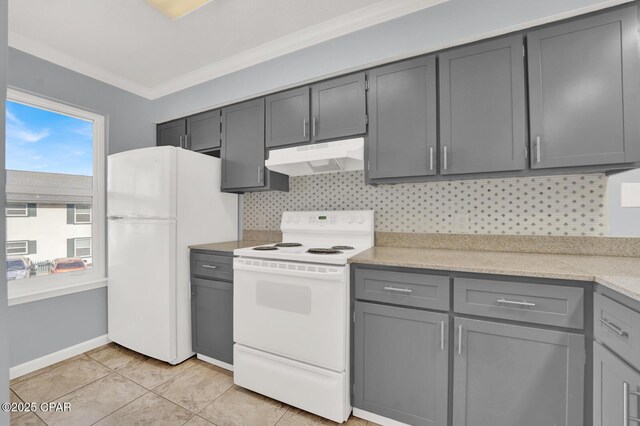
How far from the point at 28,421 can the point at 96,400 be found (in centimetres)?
31

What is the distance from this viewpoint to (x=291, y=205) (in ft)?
8.55

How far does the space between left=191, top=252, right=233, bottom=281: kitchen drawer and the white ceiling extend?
1.74 meters

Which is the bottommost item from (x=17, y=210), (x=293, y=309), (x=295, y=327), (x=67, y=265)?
(x=295, y=327)

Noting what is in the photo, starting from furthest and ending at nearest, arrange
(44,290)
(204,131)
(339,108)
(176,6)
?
(204,131)
(44,290)
(339,108)
(176,6)

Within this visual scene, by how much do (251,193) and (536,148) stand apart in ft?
7.50

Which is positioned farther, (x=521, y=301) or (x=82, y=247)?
(x=82, y=247)

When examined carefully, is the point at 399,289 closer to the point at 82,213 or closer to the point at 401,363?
the point at 401,363

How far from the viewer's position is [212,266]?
219 cm

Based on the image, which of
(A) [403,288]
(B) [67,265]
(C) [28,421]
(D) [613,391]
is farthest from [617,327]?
(B) [67,265]

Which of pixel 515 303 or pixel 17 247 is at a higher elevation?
pixel 17 247

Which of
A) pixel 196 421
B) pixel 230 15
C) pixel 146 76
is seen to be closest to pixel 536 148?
pixel 230 15

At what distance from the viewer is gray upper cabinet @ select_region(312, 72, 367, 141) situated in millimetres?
1990

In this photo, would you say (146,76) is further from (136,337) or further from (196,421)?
(196,421)

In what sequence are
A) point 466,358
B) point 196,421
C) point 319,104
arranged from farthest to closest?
point 319,104 → point 196,421 → point 466,358
